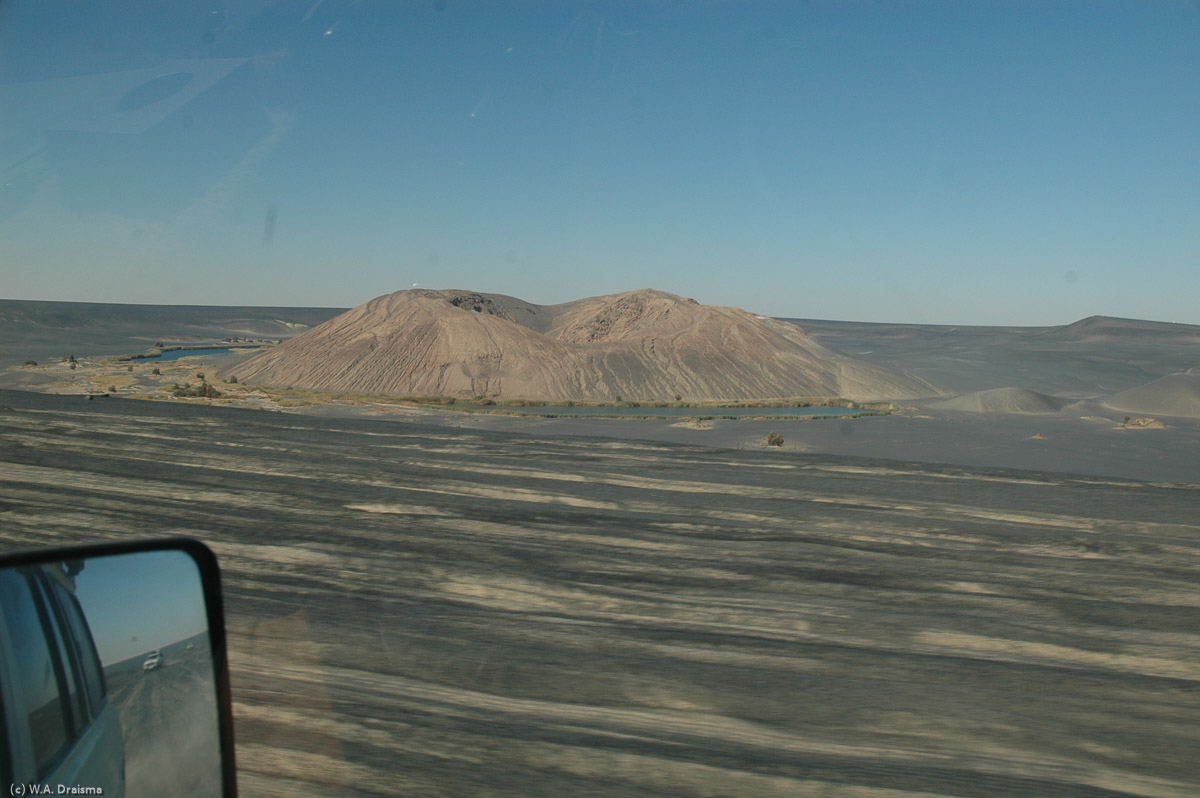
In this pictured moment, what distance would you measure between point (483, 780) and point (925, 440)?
3051cm

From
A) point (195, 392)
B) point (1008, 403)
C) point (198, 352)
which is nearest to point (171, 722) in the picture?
point (195, 392)

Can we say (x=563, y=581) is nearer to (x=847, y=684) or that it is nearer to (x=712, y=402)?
(x=847, y=684)

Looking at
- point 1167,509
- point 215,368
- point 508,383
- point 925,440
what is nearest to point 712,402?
point 508,383

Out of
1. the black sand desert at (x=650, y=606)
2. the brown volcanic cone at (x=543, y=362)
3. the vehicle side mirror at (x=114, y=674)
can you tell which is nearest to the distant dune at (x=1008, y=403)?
the brown volcanic cone at (x=543, y=362)

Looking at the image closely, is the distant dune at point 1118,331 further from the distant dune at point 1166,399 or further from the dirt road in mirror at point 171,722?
the dirt road in mirror at point 171,722

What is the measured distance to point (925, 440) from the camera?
30078mm

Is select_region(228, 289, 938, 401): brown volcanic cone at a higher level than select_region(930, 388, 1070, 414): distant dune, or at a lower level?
higher

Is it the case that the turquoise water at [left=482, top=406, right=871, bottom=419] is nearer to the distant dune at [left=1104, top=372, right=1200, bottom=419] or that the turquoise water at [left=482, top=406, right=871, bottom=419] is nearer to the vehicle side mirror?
the distant dune at [left=1104, top=372, right=1200, bottom=419]

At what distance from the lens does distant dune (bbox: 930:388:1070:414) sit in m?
48.4

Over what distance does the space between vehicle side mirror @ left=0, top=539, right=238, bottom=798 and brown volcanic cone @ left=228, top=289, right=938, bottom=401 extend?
208 feet

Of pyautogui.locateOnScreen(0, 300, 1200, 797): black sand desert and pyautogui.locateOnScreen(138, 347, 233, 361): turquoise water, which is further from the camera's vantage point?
pyautogui.locateOnScreen(138, 347, 233, 361): turquoise water

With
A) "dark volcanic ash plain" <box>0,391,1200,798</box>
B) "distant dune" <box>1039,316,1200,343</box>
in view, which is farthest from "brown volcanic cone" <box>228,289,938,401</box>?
"distant dune" <box>1039,316,1200,343</box>

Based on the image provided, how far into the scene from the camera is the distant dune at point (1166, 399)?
40.7m

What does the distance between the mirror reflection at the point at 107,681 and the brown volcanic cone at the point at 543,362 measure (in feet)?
208
